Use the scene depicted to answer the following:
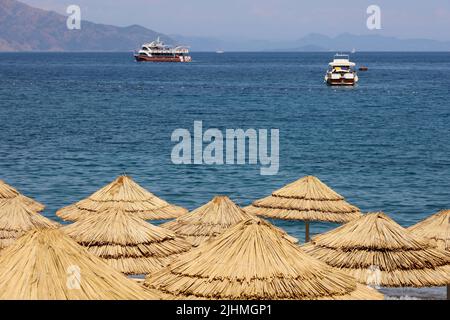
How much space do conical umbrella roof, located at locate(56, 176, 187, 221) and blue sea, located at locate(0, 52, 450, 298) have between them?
8963 millimetres

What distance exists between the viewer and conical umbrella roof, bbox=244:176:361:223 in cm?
1781

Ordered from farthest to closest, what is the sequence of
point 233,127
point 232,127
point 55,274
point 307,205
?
point 233,127 → point 232,127 → point 307,205 → point 55,274

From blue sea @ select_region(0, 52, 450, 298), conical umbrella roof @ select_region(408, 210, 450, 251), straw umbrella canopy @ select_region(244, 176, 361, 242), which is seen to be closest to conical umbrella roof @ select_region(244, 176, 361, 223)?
straw umbrella canopy @ select_region(244, 176, 361, 242)

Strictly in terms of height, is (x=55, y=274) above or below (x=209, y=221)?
above

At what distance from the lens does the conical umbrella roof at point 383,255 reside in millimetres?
12766

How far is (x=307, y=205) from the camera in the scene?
17.9 meters

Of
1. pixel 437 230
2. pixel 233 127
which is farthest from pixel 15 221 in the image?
pixel 233 127

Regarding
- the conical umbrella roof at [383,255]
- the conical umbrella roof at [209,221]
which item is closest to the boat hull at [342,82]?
the conical umbrella roof at [209,221]

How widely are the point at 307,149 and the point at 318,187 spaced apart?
111ft

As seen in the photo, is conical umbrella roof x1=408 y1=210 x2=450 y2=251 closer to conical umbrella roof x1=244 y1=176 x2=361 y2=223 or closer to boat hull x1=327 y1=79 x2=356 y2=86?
conical umbrella roof x1=244 y1=176 x2=361 y2=223

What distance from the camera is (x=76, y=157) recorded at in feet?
151

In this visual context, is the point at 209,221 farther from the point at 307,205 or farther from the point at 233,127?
the point at 233,127

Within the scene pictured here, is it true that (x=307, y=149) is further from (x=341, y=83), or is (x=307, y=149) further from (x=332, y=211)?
(x=341, y=83)

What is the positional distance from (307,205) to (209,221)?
2.47m
